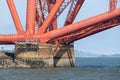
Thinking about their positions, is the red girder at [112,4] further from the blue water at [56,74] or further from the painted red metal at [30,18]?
the painted red metal at [30,18]

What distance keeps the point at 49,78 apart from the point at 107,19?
60.0ft

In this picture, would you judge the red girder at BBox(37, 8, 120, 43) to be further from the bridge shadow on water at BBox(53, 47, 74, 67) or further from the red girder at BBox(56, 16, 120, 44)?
the bridge shadow on water at BBox(53, 47, 74, 67)

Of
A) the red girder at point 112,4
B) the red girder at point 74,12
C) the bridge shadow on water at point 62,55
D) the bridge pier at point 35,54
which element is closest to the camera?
the red girder at point 112,4

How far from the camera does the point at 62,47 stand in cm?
8338

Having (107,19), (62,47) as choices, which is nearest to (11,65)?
(62,47)

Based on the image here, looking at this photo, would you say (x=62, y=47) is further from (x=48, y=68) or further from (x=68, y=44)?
(x=48, y=68)

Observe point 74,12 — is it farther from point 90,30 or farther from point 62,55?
point 62,55

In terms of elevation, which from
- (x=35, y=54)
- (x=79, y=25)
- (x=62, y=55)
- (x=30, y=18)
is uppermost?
(x=30, y=18)

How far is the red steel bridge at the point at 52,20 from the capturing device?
71.2 m

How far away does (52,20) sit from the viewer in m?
78.4

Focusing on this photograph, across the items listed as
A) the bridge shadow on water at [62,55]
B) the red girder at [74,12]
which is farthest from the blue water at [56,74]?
the red girder at [74,12]

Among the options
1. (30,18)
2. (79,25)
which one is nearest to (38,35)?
(30,18)

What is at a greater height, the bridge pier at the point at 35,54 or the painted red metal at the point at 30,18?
the painted red metal at the point at 30,18

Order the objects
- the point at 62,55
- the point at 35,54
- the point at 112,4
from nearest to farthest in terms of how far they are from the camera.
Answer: the point at 112,4 < the point at 35,54 < the point at 62,55
